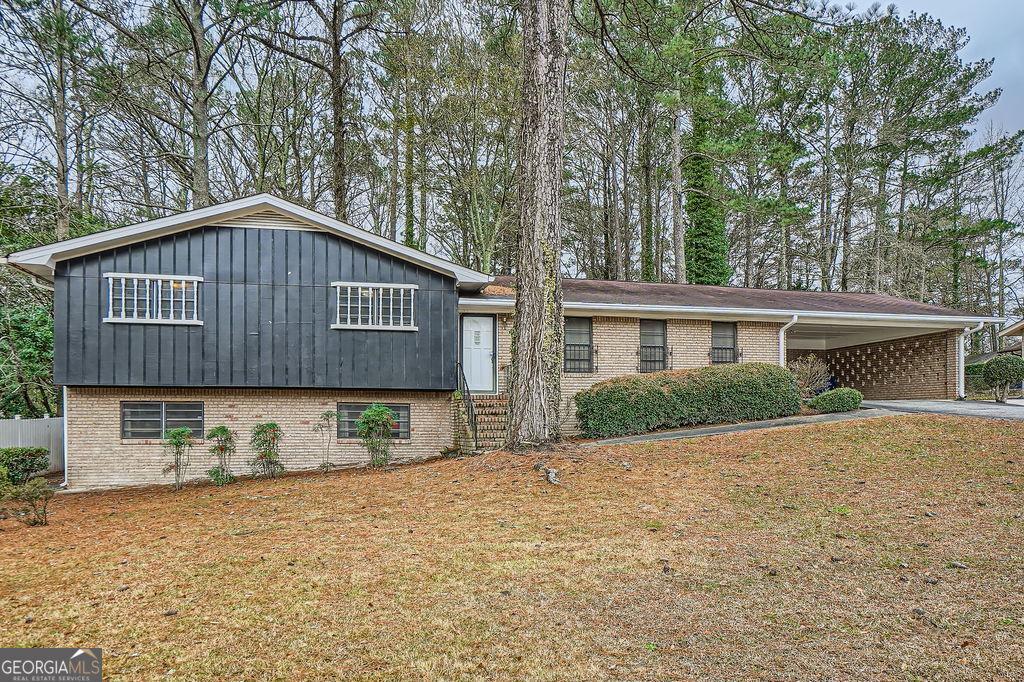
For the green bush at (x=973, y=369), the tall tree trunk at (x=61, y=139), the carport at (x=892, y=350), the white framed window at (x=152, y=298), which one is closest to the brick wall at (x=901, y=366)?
the carport at (x=892, y=350)

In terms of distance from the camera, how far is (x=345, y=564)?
17.6 ft

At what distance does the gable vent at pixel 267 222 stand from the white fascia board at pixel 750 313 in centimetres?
376

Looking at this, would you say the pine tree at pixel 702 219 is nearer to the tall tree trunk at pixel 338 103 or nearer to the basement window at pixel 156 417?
the tall tree trunk at pixel 338 103

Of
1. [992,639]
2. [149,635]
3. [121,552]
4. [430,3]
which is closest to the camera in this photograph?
[992,639]

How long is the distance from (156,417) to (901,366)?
20787 millimetres

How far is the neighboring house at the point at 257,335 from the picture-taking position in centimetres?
1127

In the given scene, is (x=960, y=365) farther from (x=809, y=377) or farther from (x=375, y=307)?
(x=375, y=307)

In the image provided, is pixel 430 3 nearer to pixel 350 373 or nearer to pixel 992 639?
pixel 350 373

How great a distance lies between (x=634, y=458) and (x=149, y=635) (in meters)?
7.18

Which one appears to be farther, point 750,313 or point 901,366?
point 901,366

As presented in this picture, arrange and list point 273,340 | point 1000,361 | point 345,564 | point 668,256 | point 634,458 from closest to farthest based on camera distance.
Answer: point 345,564, point 634,458, point 273,340, point 1000,361, point 668,256

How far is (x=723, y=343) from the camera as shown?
612 inches

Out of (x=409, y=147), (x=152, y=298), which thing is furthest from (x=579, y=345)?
(x=409, y=147)

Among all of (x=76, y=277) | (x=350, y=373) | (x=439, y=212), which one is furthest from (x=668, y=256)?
(x=76, y=277)
